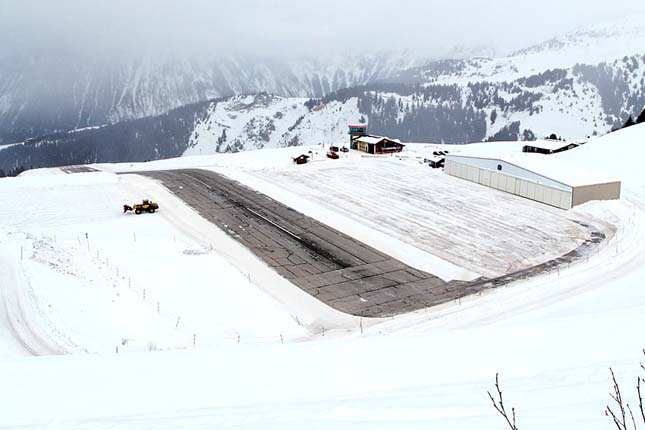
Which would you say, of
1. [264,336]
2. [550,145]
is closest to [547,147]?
[550,145]

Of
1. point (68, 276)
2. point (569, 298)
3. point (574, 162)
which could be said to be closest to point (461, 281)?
point (569, 298)

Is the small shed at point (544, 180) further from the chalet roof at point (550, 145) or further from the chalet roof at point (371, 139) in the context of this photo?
the chalet roof at point (550, 145)

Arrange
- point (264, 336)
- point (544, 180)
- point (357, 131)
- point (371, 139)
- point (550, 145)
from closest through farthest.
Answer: point (264, 336), point (544, 180), point (550, 145), point (371, 139), point (357, 131)

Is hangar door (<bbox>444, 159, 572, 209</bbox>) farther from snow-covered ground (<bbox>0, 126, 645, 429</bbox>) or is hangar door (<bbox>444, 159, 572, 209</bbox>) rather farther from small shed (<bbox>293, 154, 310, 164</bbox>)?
small shed (<bbox>293, 154, 310, 164</bbox>)

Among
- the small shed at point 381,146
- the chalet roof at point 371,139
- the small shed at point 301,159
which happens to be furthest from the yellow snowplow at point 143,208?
the chalet roof at point 371,139

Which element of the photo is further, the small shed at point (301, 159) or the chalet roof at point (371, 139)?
the chalet roof at point (371, 139)

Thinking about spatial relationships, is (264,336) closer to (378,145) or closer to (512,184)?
(512,184)
